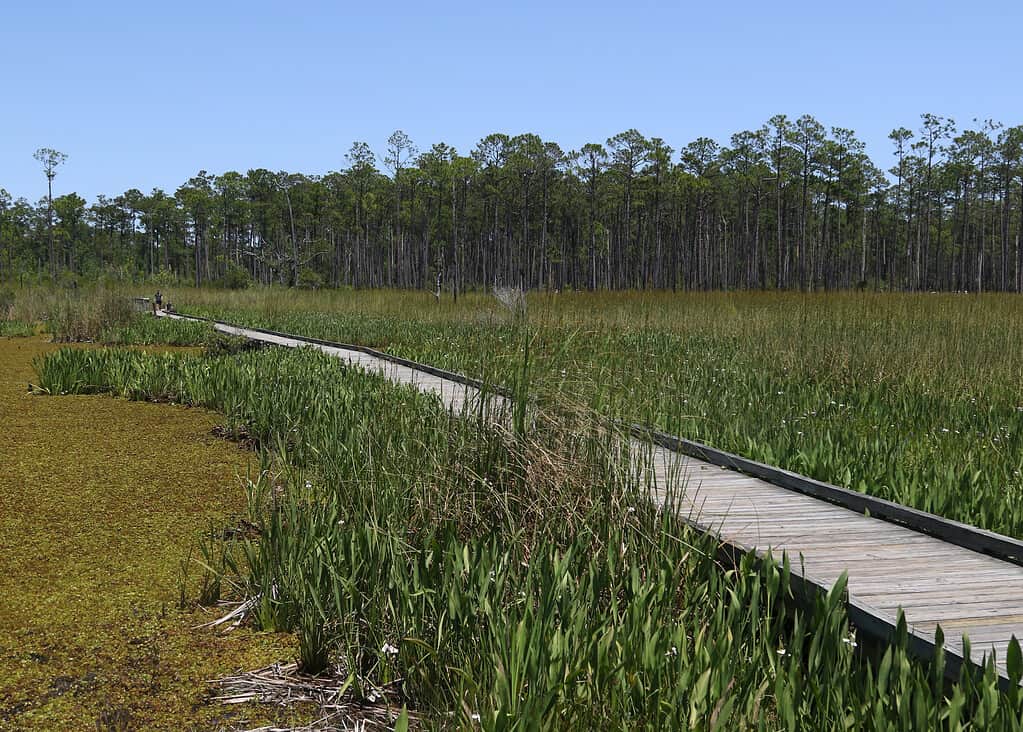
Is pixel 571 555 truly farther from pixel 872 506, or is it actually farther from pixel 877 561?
pixel 872 506

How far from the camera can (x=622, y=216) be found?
200 ft

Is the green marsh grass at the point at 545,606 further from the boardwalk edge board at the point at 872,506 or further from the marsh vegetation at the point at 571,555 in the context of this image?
the boardwalk edge board at the point at 872,506

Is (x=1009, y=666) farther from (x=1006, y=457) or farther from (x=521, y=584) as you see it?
(x=1006, y=457)

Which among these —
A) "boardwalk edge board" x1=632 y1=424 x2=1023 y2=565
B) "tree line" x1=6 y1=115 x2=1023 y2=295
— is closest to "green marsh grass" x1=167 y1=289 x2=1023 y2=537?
"boardwalk edge board" x1=632 y1=424 x2=1023 y2=565

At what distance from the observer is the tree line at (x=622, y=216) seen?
5144 centimetres

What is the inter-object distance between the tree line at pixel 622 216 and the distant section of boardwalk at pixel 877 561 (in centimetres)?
4319

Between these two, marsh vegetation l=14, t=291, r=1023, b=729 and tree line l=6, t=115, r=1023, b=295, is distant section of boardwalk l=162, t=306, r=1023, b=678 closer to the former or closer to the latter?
marsh vegetation l=14, t=291, r=1023, b=729

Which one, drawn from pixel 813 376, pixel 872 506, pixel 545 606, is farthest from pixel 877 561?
pixel 813 376

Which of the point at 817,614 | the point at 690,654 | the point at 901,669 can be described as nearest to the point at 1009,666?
the point at 901,669

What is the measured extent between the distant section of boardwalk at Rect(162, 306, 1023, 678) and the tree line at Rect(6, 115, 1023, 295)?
142 ft

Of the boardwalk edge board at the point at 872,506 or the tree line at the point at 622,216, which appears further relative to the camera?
the tree line at the point at 622,216

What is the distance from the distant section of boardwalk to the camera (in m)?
2.59

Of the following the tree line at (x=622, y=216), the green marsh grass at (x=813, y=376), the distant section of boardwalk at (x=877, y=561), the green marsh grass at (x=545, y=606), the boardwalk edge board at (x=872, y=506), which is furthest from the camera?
the tree line at (x=622, y=216)

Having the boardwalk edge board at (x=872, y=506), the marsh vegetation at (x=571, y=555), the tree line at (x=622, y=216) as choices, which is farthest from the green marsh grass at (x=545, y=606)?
the tree line at (x=622, y=216)
